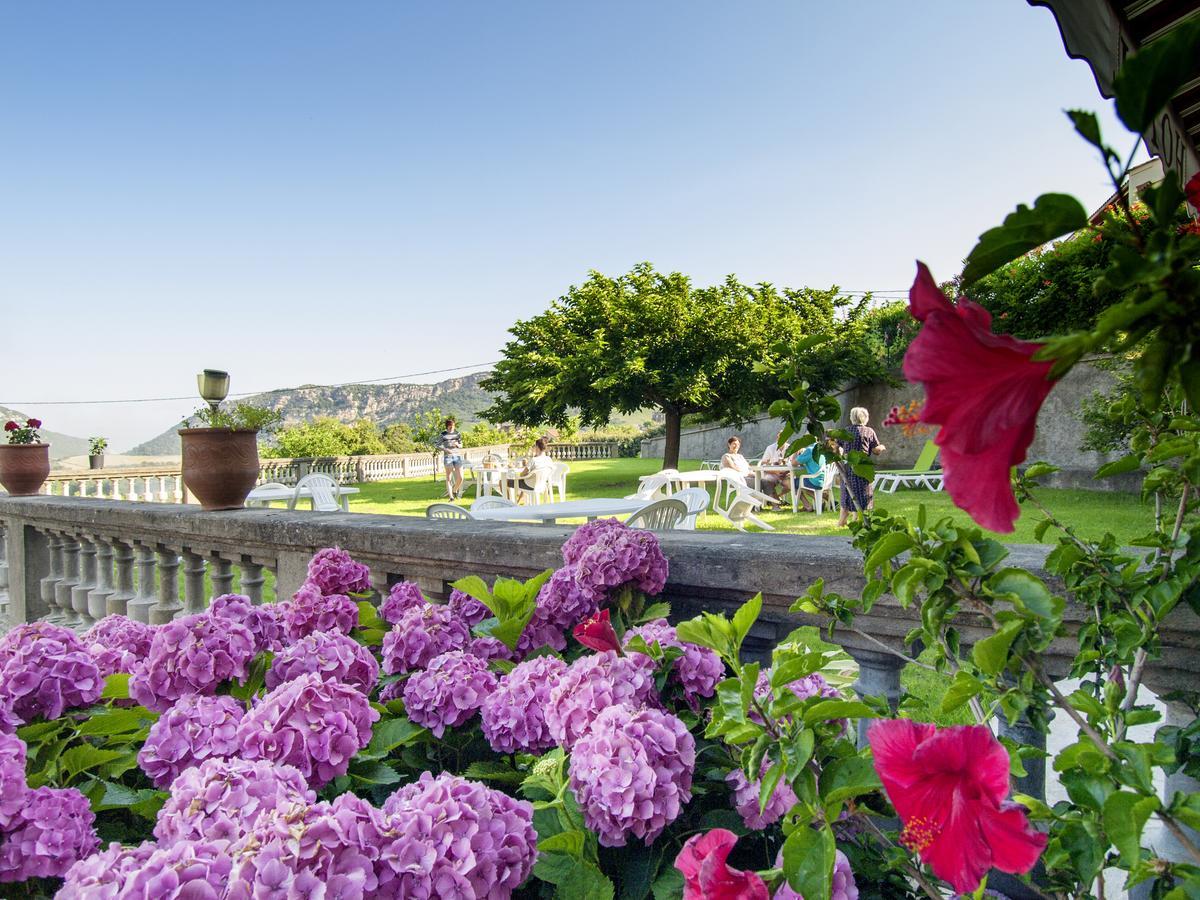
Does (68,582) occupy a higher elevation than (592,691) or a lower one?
lower

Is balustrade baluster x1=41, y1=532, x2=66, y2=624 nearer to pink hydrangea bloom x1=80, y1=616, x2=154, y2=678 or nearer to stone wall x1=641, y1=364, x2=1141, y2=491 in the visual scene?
pink hydrangea bloom x1=80, y1=616, x2=154, y2=678

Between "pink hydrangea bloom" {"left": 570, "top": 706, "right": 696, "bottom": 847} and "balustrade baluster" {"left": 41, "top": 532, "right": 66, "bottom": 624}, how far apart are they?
14.9ft

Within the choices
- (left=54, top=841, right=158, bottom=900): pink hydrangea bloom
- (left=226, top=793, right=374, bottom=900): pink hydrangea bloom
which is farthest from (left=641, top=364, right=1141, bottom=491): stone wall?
(left=54, top=841, right=158, bottom=900): pink hydrangea bloom

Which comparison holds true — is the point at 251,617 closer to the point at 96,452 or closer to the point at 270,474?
the point at 96,452

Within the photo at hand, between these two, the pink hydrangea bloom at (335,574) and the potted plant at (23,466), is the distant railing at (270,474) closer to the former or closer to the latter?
the potted plant at (23,466)

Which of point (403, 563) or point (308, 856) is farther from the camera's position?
point (403, 563)

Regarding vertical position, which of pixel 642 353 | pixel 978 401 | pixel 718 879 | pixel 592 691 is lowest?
pixel 718 879

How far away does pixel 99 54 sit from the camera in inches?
630

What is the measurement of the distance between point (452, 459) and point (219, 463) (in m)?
12.2

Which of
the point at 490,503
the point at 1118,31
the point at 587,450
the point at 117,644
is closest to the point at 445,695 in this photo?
the point at 117,644

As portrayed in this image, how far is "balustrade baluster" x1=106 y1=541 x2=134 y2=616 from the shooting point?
139 inches

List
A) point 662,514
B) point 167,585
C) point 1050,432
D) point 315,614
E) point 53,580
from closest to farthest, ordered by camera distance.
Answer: point 315,614 < point 167,585 < point 53,580 < point 662,514 < point 1050,432

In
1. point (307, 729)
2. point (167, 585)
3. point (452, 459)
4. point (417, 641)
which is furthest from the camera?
point (452, 459)

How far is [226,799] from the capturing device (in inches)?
30.2
